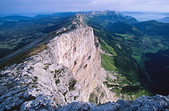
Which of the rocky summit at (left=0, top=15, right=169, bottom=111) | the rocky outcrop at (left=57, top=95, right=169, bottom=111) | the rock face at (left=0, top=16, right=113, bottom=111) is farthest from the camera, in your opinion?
the rock face at (left=0, top=16, right=113, bottom=111)

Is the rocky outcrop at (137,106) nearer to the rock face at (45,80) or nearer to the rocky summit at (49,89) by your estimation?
the rocky summit at (49,89)

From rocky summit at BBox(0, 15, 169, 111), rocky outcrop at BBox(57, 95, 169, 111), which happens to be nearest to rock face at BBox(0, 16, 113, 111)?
rocky summit at BBox(0, 15, 169, 111)

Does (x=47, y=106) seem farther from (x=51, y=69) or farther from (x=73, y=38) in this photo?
(x=73, y=38)

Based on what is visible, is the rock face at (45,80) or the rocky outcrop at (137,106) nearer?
the rocky outcrop at (137,106)

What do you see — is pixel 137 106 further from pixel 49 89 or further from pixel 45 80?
pixel 45 80

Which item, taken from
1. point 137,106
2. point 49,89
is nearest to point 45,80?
point 49,89

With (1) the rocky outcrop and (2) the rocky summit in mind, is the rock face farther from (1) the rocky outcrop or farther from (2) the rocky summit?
(1) the rocky outcrop

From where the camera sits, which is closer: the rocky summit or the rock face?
the rocky summit

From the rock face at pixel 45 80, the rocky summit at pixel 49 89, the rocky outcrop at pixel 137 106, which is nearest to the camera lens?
the rocky outcrop at pixel 137 106

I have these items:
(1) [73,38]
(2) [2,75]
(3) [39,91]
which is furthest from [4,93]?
(1) [73,38]

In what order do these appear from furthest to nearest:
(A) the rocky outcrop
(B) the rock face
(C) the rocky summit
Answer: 1. (B) the rock face
2. (C) the rocky summit
3. (A) the rocky outcrop

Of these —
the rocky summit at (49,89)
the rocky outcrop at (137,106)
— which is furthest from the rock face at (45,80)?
the rocky outcrop at (137,106)
